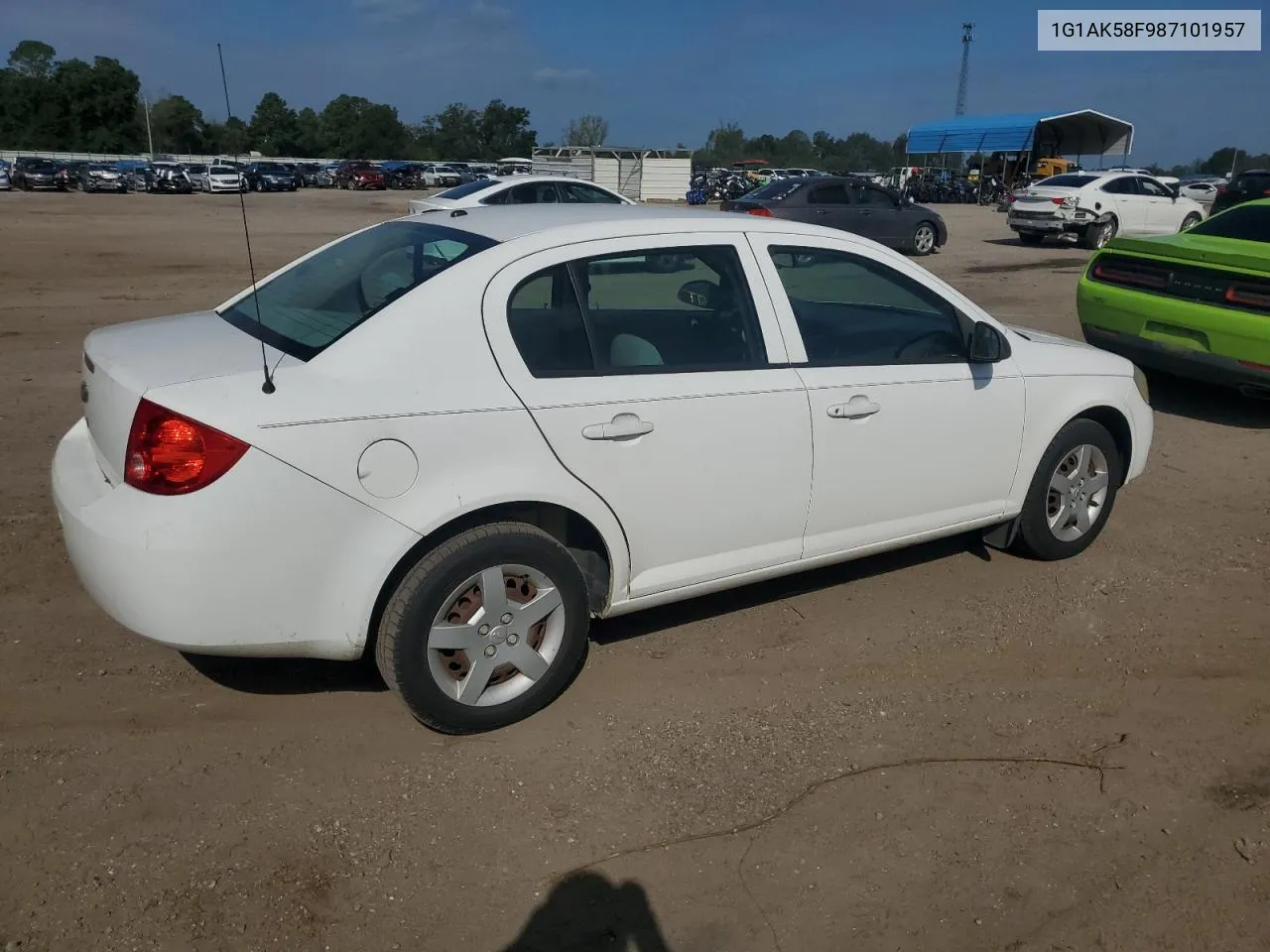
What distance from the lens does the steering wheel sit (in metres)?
4.15

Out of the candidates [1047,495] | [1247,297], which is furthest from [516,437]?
[1247,297]

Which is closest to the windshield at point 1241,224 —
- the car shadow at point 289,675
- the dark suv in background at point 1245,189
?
the car shadow at point 289,675

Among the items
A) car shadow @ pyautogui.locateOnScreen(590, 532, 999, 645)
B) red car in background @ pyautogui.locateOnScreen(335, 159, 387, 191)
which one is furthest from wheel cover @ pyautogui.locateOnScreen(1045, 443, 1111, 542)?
red car in background @ pyautogui.locateOnScreen(335, 159, 387, 191)

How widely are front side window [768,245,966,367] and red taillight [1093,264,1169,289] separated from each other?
4.23 m

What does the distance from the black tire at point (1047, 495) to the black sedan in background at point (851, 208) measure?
1390 centimetres

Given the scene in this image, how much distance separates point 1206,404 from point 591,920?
25.4 feet

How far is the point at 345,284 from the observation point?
3.66 m

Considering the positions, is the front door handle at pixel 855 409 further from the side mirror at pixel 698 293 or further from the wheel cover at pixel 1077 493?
the wheel cover at pixel 1077 493

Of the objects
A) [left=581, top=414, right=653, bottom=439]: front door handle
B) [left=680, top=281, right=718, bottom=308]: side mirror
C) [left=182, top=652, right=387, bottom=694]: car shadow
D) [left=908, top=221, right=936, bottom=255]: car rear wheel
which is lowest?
[left=182, top=652, right=387, bottom=694]: car shadow

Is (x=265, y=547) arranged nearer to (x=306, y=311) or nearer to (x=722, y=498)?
(x=306, y=311)

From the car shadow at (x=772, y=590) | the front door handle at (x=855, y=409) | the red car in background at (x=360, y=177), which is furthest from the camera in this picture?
the red car in background at (x=360, y=177)

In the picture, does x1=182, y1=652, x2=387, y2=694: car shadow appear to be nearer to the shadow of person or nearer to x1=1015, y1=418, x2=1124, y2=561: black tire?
the shadow of person

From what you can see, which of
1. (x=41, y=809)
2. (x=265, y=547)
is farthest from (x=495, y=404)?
(x=41, y=809)

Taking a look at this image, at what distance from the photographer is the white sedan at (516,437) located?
9.59ft
